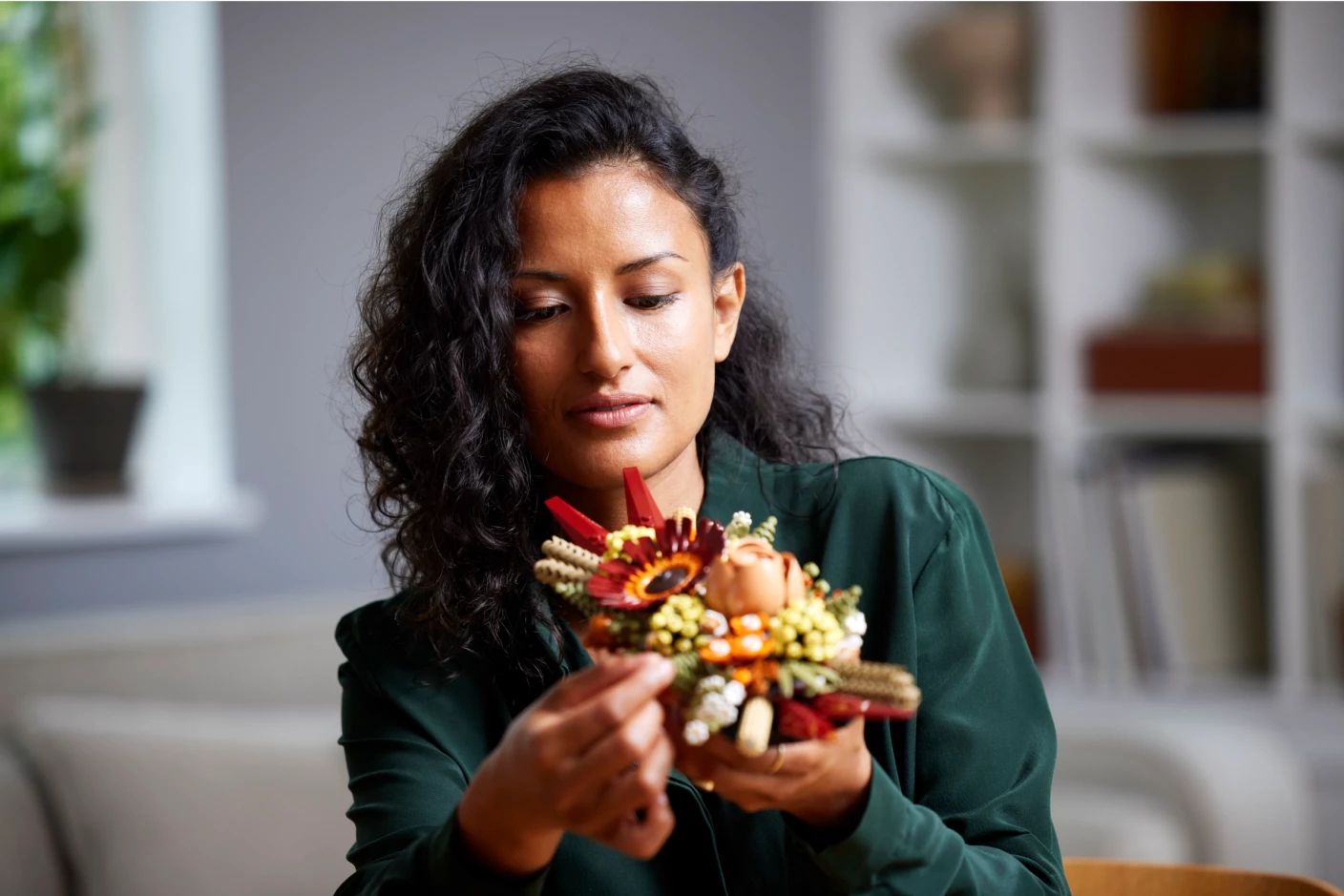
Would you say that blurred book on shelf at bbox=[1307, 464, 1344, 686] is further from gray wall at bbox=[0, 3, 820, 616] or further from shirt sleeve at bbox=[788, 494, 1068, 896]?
shirt sleeve at bbox=[788, 494, 1068, 896]

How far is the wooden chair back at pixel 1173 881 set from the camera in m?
1.12

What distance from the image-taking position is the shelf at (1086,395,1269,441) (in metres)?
2.50

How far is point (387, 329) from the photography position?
3.53 feet

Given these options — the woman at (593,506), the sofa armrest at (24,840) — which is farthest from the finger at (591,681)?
the sofa armrest at (24,840)

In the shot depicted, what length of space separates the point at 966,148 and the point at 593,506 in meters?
1.86

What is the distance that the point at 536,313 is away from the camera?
0.97 m

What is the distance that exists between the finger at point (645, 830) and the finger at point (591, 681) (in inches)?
2.5

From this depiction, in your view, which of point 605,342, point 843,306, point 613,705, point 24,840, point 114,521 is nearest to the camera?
point 613,705

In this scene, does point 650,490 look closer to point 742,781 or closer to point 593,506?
point 593,506

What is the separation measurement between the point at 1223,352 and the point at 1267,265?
157mm

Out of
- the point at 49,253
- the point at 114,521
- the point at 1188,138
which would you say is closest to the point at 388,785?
the point at 114,521

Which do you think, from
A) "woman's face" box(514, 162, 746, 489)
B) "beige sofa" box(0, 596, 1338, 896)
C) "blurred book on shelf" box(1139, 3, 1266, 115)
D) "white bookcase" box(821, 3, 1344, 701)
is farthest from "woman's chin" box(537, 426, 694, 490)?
"blurred book on shelf" box(1139, 3, 1266, 115)

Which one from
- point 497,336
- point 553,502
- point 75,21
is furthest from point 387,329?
point 75,21

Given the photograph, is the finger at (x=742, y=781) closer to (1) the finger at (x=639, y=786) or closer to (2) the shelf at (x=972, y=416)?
(1) the finger at (x=639, y=786)
